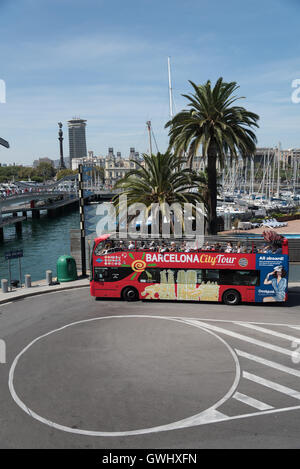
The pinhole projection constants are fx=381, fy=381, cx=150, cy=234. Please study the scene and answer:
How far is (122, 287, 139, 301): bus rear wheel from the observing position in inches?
973

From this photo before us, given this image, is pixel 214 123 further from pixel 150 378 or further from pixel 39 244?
pixel 39 244

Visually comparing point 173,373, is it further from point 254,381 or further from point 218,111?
point 218,111

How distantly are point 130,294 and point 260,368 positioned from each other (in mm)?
11276

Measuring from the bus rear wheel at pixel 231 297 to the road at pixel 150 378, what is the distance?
3.22ft

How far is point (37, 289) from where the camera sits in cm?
2761

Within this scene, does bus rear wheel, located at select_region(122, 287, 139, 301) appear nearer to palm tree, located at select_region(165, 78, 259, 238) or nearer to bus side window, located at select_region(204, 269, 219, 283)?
bus side window, located at select_region(204, 269, 219, 283)

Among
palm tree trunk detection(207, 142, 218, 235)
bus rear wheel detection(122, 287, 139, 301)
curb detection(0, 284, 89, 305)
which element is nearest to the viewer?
bus rear wheel detection(122, 287, 139, 301)

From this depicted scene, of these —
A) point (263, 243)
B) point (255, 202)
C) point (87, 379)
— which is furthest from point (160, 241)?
point (255, 202)

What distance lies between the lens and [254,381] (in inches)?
552

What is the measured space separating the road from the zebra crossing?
0.04 m

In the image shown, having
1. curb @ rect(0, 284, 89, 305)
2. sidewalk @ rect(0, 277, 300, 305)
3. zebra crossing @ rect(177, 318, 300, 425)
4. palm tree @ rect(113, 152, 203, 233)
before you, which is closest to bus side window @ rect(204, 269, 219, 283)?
zebra crossing @ rect(177, 318, 300, 425)

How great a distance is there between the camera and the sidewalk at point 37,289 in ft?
84.5

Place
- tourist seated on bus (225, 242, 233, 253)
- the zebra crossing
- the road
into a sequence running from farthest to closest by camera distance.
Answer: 1. tourist seated on bus (225, 242, 233, 253)
2. the zebra crossing
3. the road

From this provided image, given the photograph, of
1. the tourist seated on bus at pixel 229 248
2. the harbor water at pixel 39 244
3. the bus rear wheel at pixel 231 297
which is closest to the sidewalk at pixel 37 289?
the bus rear wheel at pixel 231 297
